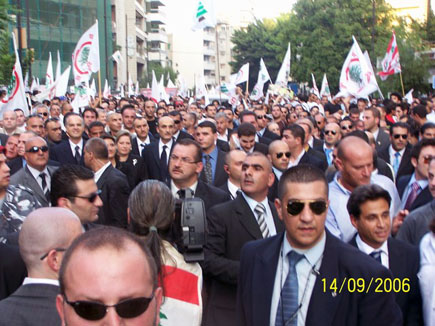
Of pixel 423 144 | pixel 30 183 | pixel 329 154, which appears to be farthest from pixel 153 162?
pixel 423 144

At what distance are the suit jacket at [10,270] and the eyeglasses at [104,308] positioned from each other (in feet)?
7.28

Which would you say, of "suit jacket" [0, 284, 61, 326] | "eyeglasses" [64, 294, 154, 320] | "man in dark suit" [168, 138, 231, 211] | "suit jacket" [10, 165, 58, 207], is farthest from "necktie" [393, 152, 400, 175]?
"eyeglasses" [64, 294, 154, 320]

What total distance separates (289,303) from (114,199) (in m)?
3.95

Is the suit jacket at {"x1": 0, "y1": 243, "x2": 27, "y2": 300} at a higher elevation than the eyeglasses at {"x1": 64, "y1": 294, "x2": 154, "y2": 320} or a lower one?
lower

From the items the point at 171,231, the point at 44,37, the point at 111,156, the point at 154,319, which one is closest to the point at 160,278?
the point at 171,231

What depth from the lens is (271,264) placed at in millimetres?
3512

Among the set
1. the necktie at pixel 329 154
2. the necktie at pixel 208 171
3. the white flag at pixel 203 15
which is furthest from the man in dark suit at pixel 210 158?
the white flag at pixel 203 15

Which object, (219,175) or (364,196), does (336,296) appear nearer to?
(364,196)

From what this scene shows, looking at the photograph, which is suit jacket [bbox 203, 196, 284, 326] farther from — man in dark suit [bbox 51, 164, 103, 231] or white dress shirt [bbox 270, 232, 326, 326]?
white dress shirt [bbox 270, 232, 326, 326]

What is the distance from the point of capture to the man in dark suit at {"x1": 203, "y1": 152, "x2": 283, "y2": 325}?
4691mm

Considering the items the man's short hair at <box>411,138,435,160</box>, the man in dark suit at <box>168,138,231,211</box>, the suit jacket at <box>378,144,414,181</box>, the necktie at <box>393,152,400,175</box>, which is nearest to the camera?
the man in dark suit at <box>168,138,231,211</box>

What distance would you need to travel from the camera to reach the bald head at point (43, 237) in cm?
354

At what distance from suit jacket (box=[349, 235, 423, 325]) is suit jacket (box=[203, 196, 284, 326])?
1.10m

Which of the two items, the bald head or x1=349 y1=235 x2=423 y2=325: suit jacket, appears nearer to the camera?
the bald head
